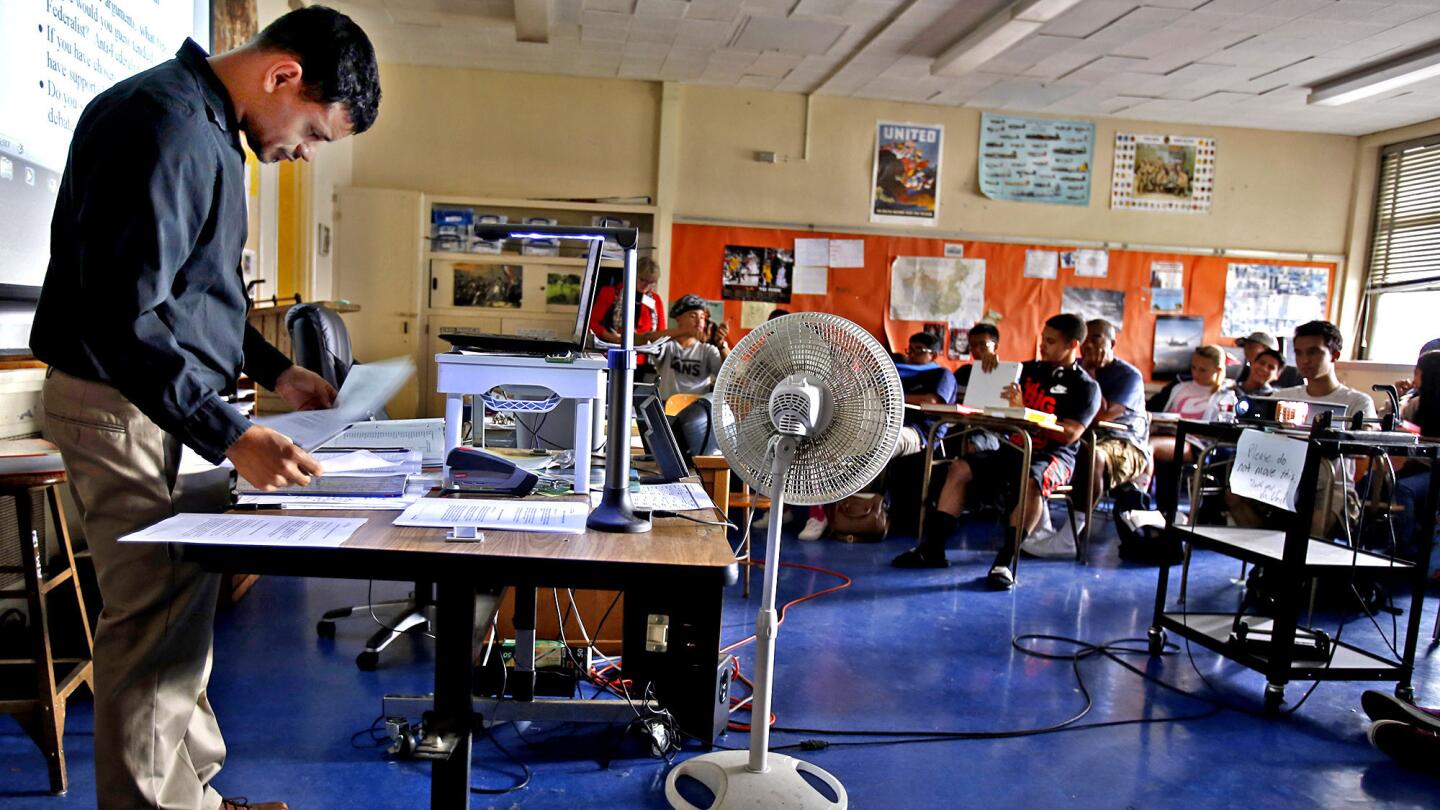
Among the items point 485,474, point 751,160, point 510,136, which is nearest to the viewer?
point 485,474

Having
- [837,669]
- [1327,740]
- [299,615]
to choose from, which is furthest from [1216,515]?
[299,615]

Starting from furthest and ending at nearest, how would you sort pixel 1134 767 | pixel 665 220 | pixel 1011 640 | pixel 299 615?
pixel 665 220 → pixel 1011 640 → pixel 299 615 → pixel 1134 767

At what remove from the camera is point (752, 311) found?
23.0 feet

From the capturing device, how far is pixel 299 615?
299 cm

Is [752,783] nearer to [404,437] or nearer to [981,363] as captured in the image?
[404,437]

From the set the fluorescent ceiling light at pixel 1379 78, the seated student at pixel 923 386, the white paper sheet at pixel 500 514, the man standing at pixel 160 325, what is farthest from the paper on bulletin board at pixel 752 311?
the man standing at pixel 160 325

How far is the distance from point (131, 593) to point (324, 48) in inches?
31.9

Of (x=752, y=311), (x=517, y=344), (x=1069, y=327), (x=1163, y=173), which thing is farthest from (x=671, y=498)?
(x=1163, y=173)

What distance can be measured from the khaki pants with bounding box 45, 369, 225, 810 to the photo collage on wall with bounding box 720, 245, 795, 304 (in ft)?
19.1

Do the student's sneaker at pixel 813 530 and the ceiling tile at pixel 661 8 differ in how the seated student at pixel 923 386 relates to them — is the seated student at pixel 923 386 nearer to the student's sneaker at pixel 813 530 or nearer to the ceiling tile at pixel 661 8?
the student's sneaker at pixel 813 530

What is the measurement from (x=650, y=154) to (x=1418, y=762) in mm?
5867

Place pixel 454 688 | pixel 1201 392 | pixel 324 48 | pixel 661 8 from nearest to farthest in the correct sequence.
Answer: pixel 324 48 → pixel 454 688 → pixel 661 8 → pixel 1201 392

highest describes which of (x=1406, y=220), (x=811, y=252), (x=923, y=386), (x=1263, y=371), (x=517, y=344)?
(x=1406, y=220)

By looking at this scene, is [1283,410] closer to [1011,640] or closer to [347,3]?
[1011,640]
